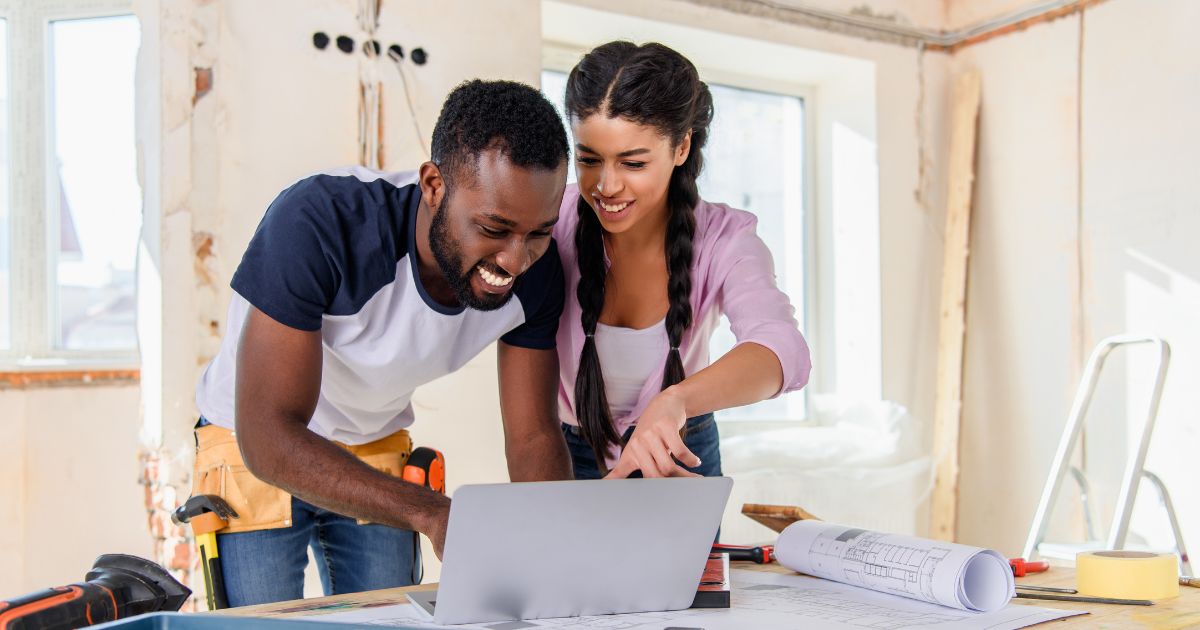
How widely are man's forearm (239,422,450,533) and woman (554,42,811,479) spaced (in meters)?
0.39

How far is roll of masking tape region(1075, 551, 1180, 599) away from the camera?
119cm

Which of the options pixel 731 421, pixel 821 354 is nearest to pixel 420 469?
pixel 731 421

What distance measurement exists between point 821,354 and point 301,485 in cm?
304

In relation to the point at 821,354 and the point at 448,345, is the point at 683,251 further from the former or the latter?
the point at 821,354

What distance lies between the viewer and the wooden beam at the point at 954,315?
3.90 meters

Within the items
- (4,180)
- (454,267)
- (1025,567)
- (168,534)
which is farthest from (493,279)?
(4,180)

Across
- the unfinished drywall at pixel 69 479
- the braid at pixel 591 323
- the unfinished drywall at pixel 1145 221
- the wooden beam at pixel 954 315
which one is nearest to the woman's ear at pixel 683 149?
the braid at pixel 591 323

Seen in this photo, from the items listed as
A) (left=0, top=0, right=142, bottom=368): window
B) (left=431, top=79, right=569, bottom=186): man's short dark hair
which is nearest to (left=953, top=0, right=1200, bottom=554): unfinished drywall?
(left=431, top=79, right=569, bottom=186): man's short dark hair

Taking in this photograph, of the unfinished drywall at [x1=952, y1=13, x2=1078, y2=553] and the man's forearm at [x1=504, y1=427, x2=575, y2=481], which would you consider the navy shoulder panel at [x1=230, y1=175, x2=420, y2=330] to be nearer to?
the man's forearm at [x1=504, y1=427, x2=575, y2=481]

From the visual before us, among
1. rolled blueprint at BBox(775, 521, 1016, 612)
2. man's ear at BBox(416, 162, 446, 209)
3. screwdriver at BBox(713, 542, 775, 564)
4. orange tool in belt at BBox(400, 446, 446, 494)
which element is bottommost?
screwdriver at BBox(713, 542, 775, 564)

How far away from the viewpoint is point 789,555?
1374mm

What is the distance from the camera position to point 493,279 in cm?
146

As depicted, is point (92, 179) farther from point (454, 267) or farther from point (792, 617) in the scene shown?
point (792, 617)

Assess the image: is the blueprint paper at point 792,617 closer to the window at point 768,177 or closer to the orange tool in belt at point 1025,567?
the orange tool in belt at point 1025,567
